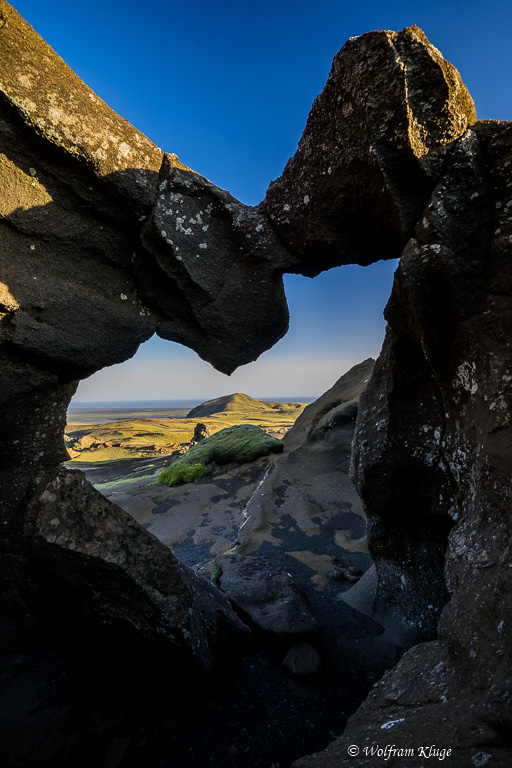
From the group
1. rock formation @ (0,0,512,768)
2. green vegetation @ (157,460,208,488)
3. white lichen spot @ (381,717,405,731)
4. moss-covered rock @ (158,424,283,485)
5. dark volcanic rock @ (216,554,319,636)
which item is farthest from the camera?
moss-covered rock @ (158,424,283,485)

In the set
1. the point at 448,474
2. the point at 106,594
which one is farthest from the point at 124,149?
the point at 448,474

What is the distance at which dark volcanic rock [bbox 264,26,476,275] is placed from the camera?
148 inches

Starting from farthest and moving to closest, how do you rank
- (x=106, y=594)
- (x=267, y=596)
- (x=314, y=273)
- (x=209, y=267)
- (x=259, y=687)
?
(x=267, y=596)
(x=314, y=273)
(x=209, y=267)
(x=259, y=687)
(x=106, y=594)

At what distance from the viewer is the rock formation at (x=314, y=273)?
3.41 meters

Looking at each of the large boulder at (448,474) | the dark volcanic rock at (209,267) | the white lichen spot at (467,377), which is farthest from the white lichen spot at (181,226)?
the white lichen spot at (467,377)

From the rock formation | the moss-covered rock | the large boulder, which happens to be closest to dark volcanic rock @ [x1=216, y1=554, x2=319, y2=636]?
the rock formation

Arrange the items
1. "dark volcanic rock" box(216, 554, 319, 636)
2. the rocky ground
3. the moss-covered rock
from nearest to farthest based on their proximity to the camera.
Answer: the rocky ground
"dark volcanic rock" box(216, 554, 319, 636)
the moss-covered rock

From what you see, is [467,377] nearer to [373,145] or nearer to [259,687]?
[373,145]

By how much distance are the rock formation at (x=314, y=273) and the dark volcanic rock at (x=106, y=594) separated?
3 cm

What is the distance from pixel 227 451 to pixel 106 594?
39.4 feet

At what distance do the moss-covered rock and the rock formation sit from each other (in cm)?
971

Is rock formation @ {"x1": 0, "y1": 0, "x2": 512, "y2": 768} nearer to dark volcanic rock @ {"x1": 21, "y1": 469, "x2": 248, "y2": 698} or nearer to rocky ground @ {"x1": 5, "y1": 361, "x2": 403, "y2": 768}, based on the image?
dark volcanic rock @ {"x1": 21, "y1": 469, "x2": 248, "y2": 698}

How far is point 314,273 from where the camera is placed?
5406mm

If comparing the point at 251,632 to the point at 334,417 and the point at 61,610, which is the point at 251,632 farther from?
the point at 334,417
